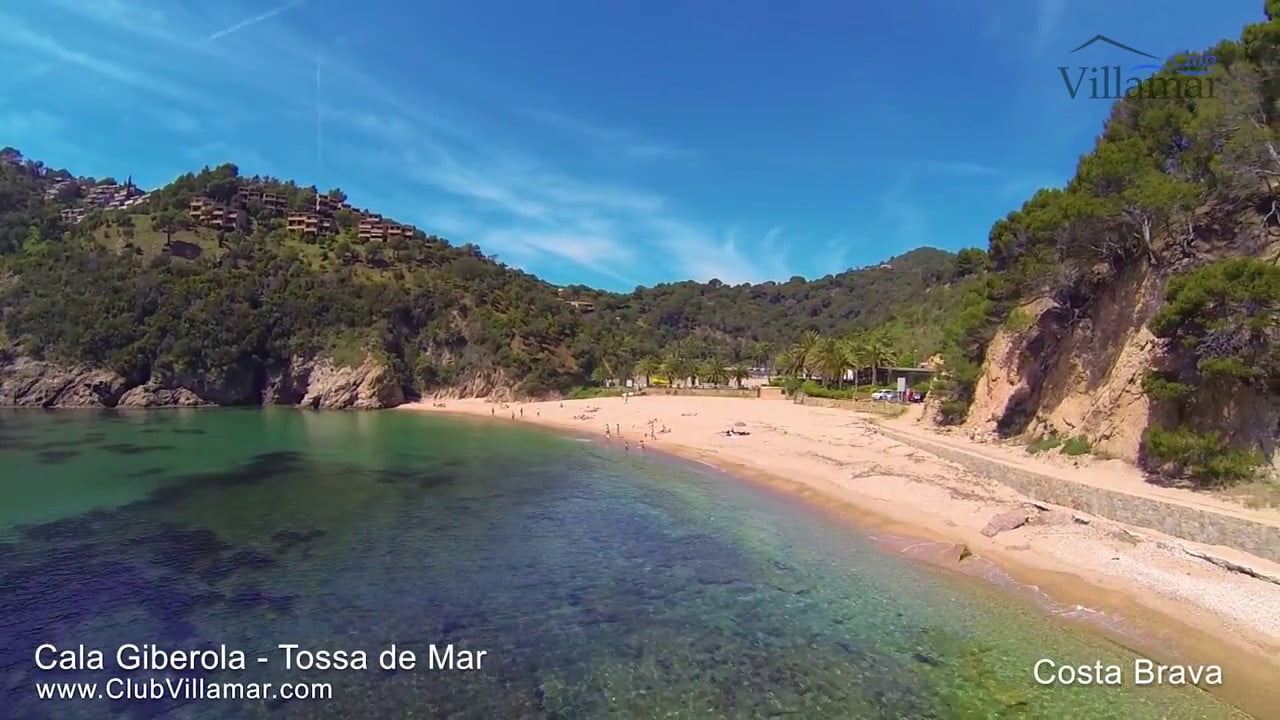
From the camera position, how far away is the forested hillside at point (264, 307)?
8462cm

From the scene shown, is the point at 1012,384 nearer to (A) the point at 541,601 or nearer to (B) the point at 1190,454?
(B) the point at 1190,454

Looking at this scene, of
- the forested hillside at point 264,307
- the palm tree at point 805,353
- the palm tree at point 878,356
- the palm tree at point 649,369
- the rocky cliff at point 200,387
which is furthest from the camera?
the palm tree at point 649,369

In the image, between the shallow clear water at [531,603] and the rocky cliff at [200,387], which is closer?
the shallow clear water at [531,603]

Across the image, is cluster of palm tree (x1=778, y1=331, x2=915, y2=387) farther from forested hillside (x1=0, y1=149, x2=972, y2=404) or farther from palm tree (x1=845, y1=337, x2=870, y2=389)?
forested hillside (x1=0, y1=149, x2=972, y2=404)

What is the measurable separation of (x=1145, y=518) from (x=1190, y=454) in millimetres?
2992

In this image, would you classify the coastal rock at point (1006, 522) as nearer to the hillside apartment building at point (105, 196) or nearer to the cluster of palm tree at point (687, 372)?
the cluster of palm tree at point (687, 372)

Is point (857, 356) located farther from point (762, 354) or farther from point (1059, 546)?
point (762, 354)

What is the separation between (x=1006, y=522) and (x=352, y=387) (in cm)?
8771

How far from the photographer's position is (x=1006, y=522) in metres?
19.4

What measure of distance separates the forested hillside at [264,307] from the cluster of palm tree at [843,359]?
1070 cm

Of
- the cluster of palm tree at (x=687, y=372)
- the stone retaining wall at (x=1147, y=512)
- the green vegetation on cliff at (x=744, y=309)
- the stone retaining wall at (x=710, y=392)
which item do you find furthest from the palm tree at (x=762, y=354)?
the stone retaining wall at (x=1147, y=512)

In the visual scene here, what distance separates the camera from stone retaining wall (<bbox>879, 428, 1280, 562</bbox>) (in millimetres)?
14797

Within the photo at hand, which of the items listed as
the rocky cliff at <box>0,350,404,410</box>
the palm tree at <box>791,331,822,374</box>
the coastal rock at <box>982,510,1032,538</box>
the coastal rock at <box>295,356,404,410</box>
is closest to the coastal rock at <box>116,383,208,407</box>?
the rocky cliff at <box>0,350,404,410</box>

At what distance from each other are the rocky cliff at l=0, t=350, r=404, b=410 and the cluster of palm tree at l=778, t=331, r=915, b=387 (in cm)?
5892
